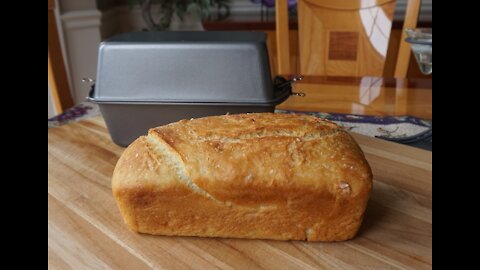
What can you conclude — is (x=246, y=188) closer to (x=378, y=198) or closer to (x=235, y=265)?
(x=235, y=265)

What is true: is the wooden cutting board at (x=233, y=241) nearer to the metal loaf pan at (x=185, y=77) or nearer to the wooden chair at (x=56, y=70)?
the metal loaf pan at (x=185, y=77)

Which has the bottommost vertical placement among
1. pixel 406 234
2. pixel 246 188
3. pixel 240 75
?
pixel 406 234

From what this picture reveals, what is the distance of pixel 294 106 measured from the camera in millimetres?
1285

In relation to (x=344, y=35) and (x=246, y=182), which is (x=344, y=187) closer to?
(x=246, y=182)

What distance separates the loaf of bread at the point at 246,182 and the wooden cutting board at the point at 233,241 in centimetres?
3

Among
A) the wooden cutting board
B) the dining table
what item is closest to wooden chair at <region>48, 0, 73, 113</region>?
the dining table

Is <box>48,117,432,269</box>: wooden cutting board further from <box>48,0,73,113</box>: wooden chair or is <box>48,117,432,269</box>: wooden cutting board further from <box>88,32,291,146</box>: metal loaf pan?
<box>48,0,73,113</box>: wooden chair

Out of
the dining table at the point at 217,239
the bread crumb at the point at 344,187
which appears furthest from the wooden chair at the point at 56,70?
the bread crumb at the point at 344,187

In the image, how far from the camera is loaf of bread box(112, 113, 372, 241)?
2.16 ft

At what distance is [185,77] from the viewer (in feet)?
2.93

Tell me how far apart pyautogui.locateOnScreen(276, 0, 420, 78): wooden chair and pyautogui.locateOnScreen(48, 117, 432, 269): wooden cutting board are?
101 centimetres

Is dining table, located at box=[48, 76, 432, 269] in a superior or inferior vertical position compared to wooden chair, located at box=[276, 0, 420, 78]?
inferior
